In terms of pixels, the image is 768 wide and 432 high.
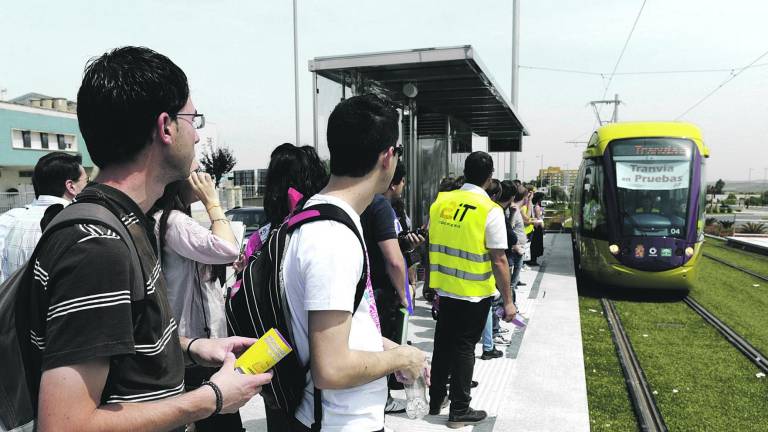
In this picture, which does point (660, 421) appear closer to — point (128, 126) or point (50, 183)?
point (128, 126)

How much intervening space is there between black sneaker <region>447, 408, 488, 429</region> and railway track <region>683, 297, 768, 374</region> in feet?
11.7

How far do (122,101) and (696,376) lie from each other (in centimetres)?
603

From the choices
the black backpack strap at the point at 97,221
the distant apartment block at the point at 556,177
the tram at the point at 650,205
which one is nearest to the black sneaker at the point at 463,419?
the black backpack strap at the point at 97,221

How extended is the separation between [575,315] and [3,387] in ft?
25.3

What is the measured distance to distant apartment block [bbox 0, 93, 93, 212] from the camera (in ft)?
112

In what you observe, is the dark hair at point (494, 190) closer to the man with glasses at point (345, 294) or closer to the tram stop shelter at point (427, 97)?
the tram stop shelter at point (427, 97)

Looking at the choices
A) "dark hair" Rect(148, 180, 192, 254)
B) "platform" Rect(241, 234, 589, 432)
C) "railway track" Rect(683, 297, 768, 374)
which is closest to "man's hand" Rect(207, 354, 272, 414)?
"dark hair" Rect(148, 180, 192, 254)

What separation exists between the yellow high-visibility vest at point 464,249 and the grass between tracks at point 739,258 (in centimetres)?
1005

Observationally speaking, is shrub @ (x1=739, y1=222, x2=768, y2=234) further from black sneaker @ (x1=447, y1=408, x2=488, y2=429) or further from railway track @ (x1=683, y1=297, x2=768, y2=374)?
black sneaker @ (x1=447, y1=408, x2=488, y2=429)

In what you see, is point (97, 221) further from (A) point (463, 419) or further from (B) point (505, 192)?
(B) point (505, 192)

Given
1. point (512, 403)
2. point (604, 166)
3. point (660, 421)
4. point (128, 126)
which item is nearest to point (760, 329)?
point (604, 166)

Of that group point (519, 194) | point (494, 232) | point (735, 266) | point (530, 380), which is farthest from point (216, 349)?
point (735, 266)

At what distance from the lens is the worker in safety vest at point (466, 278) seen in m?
3.96

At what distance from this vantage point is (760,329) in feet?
23.8
